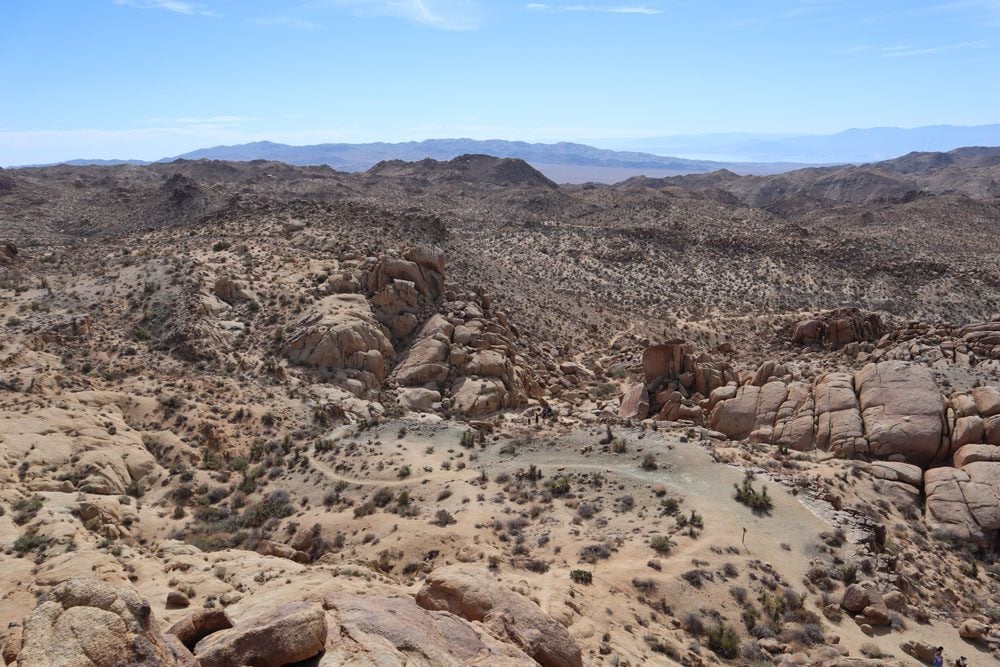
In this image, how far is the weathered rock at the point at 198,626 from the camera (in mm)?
10336

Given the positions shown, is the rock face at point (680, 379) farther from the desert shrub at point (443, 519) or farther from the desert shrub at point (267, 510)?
the desert shrub at point (267, 510)

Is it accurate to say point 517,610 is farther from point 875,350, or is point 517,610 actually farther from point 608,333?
point 608,333

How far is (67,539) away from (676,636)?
15.4 metres

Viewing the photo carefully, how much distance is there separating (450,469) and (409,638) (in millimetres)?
13537

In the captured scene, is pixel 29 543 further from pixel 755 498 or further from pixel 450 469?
pixel 755 498

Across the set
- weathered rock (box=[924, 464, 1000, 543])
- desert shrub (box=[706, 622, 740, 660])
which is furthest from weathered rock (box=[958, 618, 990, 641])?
desert shrub (box=[706, 622, 740, 660])

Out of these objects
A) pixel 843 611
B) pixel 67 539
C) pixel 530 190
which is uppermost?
pixel 530 190

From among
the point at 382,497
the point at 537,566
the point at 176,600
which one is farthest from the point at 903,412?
the point at 176,600

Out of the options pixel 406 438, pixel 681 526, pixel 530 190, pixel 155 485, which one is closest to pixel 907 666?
pixel 681 526

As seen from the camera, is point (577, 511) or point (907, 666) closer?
point (907, 666)

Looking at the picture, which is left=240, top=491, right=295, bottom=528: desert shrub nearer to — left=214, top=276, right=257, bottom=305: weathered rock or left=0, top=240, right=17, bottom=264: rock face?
left=214, top=276, right=257, bottom=305: weathered rock

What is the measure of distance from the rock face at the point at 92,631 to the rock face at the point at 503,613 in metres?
5.25

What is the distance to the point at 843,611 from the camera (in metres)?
16.2

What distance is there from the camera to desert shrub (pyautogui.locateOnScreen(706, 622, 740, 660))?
14492 mm
